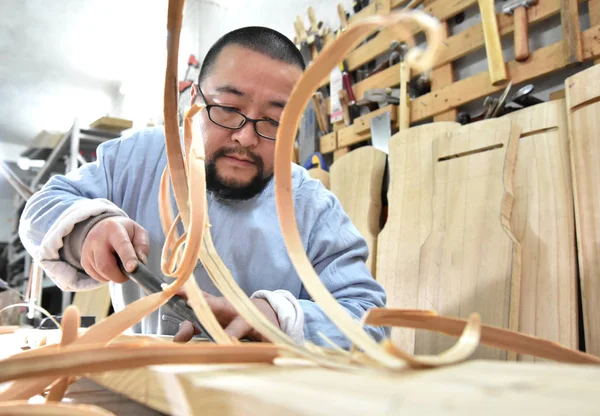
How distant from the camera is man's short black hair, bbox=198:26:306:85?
2.96 feet

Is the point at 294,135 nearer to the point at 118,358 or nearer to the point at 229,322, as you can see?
the point at 118,358

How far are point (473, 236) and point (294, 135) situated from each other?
103cm

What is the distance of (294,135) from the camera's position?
0.23 m

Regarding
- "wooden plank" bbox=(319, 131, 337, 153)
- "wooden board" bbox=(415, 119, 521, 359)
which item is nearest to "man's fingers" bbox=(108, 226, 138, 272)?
"wooden board" bbox=(415, 119, 521, 359)

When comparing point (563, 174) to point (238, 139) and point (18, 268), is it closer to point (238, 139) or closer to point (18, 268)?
point (238, 139)

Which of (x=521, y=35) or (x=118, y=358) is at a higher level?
(x=521, y=35)

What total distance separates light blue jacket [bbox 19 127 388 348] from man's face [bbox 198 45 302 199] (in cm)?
10

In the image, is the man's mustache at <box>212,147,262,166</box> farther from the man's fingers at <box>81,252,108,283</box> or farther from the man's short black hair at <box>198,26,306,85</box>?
the man's fingers at <box>81,252,108,283</box>

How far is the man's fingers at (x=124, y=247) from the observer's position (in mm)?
578

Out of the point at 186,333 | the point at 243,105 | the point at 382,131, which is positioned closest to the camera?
the point at 186,333

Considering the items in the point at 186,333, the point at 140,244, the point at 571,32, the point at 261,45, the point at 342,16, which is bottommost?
the point at 186,333

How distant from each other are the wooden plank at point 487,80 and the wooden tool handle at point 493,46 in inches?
1.6

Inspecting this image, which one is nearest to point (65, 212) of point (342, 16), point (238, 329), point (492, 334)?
point (238, 329)

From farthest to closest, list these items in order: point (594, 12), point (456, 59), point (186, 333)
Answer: point (456, 59)
point (594, 12)
point (186, 333)
